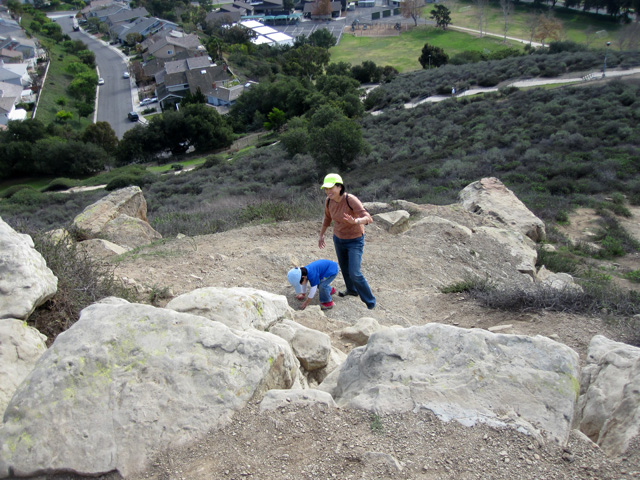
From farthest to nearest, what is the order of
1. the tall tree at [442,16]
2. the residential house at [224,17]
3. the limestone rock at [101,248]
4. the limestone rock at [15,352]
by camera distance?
the residential house at [224,17], the tall tree at [442,16], the limestone rock at [101,248], the limestone rock at [15,352]

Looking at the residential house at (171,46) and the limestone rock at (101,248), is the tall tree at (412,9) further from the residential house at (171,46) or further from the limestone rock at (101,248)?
the limestone rock at (101,248)

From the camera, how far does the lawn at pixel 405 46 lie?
57.7 m

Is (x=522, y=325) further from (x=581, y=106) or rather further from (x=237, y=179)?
(x=581, y=106)

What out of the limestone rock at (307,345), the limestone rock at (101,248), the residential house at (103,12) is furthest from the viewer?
the residential house at (103,12)

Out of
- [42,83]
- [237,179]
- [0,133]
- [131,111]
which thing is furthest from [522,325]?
[42,83]

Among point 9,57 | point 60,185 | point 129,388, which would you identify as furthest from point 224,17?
point 129,388

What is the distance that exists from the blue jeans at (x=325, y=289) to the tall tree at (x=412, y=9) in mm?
75570

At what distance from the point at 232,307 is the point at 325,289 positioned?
1829 mm

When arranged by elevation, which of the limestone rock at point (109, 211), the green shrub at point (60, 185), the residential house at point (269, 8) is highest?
the residential house at point (269, 8)

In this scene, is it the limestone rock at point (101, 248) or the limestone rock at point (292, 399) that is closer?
the limestone rock at point (292, 399)

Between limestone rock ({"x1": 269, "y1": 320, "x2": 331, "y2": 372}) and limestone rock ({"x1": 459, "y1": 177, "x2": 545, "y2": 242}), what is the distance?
651 cm

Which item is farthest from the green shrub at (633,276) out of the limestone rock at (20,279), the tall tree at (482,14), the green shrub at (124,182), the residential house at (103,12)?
the residential house at (103,12)

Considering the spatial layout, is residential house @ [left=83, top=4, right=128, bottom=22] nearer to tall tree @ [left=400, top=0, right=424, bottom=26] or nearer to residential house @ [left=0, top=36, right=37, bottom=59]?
residential house @ [left=0, top=36, right=37, bottom=59]

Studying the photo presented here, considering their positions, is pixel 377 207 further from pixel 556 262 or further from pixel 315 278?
pixel 315 278
